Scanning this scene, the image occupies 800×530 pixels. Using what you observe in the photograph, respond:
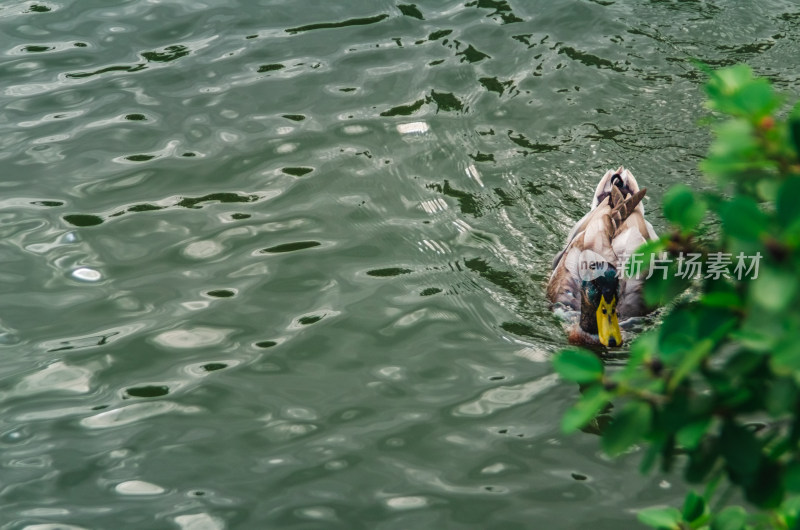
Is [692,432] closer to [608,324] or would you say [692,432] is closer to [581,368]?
[581,368]

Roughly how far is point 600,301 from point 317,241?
73.4 inches

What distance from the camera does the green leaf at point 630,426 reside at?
1746mm

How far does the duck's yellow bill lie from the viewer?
5520 millimetres

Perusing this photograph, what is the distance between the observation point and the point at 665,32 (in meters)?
7.95

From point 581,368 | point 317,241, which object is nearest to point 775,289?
point 581,368

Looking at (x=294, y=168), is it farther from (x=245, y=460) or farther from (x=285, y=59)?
(x=245, y=460)

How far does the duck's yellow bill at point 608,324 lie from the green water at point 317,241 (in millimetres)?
262

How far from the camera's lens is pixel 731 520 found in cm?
212

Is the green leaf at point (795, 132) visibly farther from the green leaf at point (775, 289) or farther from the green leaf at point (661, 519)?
the green leaf at point (661, 519)

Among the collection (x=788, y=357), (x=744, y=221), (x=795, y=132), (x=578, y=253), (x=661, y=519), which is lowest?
(x=578, y=253)

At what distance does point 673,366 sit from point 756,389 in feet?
0.50

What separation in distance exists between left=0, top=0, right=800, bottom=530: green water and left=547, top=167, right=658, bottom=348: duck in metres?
0.18

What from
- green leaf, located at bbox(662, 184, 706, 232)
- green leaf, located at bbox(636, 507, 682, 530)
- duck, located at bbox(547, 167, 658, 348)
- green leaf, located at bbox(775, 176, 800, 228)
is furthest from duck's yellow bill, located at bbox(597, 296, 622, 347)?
green leaf, located at bbox(775, 176, 800, 228)

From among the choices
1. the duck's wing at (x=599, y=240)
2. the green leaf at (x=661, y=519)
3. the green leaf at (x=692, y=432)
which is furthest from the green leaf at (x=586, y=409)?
the duck's wing at (x=599, y=240)
